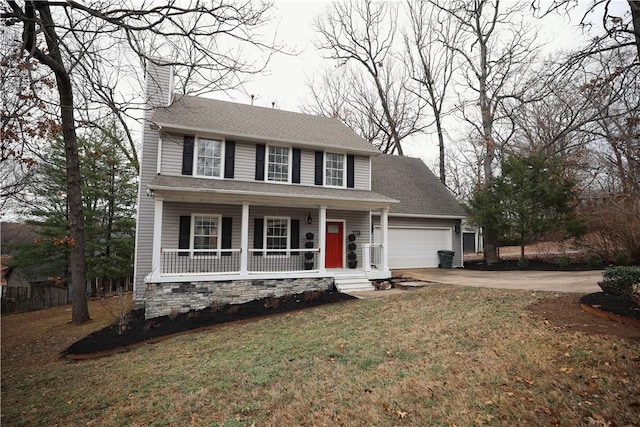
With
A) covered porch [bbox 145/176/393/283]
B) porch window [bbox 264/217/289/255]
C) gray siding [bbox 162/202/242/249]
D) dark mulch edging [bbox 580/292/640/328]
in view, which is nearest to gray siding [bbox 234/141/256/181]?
covered porch [bbox 145/176/393/283]

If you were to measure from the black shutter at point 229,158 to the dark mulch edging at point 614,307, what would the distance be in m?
10.3

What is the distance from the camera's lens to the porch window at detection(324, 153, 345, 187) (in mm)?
13312

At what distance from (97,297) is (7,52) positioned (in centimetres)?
1411

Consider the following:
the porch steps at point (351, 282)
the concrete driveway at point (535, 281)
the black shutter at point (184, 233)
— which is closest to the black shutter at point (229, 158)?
the black shutter at point (184, 233)

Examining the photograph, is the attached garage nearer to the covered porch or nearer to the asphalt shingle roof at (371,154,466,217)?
the asphalt shingle roof at (371,154,466,217)

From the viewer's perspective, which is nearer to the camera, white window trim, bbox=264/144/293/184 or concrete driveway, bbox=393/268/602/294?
concrete driveway, bbox=393/268/602/294

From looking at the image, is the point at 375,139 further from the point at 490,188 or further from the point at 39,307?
the point at 39,307

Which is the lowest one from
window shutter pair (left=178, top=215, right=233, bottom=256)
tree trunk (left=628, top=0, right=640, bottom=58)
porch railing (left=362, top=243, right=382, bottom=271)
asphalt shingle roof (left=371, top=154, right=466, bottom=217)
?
porch railing (left=362, top=243, right=382, bottom=271)

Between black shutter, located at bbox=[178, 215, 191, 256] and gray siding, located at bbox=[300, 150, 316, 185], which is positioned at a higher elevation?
gray siding, located at bbox=[300, 150, 316, 185]

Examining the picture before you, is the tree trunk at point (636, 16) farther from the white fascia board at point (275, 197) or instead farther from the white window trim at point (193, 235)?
the white window trim at point (193, 235)

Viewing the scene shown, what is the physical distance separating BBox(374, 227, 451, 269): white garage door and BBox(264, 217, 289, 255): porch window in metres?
4.20

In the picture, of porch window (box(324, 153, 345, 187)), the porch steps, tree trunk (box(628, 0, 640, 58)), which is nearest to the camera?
tree trunk (box(628, 0, 640, 58))

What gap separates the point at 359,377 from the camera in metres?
4.61

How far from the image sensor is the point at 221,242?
11.4 m
